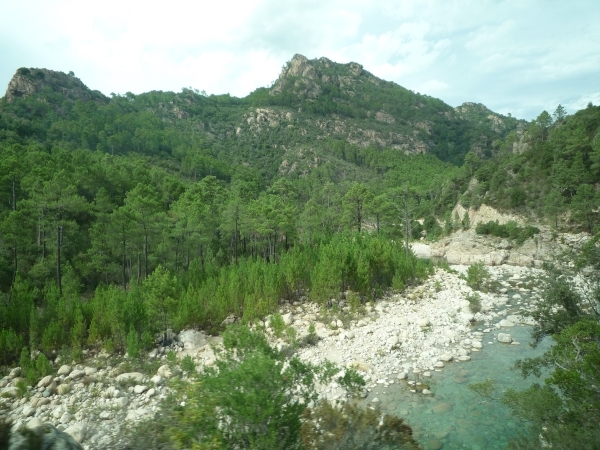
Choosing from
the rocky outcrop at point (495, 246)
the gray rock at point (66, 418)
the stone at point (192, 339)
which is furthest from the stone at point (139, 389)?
the rocky outcrop at point (495, 246)

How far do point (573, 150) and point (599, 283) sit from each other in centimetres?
4592

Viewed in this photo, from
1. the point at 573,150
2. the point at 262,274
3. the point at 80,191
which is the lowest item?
the point at 262,274

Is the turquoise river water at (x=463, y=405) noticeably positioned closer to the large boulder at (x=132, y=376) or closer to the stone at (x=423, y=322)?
the stone at (x=423, y=322)

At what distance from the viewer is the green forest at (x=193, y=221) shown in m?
17.4

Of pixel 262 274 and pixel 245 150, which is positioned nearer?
pixel 262 274

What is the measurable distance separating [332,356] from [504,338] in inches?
342

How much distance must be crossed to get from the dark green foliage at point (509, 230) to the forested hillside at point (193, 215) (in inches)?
148

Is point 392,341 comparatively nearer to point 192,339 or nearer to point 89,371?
point 192,339

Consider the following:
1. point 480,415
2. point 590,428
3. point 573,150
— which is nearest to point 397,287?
point 480,415

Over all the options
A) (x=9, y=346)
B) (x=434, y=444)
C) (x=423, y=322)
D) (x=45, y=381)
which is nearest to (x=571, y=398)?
(x=434, y=444)

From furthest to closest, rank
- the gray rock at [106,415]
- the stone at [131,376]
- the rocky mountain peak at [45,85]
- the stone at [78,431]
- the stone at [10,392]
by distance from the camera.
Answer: the rocky mountain peak at [45,85] < the stone at [131,376] < the stone at [10,392] < the gray rock at [106,415] < the stone at [78,431]

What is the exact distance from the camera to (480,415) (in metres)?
11.0

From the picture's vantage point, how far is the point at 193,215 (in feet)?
91.5

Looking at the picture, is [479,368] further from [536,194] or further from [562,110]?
[562,110]
